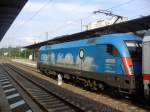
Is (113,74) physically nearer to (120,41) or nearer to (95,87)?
(120,41)

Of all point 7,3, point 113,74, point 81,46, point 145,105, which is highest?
point 7,3

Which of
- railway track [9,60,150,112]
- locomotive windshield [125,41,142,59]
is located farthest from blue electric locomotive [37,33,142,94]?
railway track [9,60,150,112]

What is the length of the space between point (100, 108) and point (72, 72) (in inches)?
426

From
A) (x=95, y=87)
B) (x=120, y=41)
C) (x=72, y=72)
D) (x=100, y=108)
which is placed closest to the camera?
(x=100, y=108)

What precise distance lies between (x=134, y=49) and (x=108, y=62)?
5.55 feet

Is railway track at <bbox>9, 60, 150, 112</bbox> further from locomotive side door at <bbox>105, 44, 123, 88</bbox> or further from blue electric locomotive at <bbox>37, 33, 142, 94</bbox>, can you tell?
locomotive side door at <bbox>105, 44, 123, 88</bbox>

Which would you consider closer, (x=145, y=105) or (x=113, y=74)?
(x=145, y=105)

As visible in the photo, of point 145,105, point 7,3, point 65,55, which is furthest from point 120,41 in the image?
point 65,55

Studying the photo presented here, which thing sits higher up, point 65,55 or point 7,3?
point 7,3

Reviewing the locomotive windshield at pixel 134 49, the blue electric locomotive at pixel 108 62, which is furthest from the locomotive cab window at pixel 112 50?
the locomotive windshield at pixel 134 49

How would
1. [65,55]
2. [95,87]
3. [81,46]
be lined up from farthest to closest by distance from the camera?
[65,55] → [81,46] → [95,87]

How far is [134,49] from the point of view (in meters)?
18.2

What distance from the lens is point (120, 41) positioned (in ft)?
60.1

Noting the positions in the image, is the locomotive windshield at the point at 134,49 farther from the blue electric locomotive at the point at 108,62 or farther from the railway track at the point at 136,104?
the railway track at the point at 136,104
